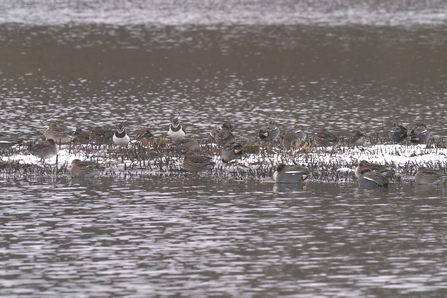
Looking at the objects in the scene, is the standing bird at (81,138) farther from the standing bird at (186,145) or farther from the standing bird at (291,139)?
the standing bird at (291,139)

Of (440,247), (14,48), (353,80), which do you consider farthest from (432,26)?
(440,247)

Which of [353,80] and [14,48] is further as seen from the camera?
[14,48]

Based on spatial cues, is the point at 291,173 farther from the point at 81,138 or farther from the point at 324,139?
the point at 81,138

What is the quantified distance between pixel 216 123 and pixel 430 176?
1167 centimetres

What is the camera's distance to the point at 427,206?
19484mm

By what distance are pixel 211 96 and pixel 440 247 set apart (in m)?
23.0

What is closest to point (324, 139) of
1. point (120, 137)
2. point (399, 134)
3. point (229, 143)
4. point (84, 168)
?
point (399, 134)

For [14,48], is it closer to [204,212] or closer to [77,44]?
[77,44]

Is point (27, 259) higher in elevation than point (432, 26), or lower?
lower

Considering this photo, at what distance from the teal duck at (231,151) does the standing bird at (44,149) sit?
425cm

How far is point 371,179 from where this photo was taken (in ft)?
69.8

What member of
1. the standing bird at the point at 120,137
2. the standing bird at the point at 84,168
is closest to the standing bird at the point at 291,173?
the standing bird at the point at 84,168

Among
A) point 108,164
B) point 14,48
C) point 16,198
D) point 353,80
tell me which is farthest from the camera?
point 14,48

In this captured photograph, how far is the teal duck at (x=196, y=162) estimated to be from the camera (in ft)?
75.2
